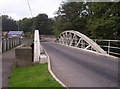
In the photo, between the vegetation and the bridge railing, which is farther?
the vegetation

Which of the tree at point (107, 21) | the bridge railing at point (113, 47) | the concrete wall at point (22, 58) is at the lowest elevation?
the concrete wall at point (22, 58)

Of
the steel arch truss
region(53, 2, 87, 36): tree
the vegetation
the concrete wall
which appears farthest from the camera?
region(53, 2, 87, 36): tree

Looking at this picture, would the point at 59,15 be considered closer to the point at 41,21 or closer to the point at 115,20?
the point at 115,20

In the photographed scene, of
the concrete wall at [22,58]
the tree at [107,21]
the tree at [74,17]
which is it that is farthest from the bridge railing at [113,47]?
the tree at [74,17]

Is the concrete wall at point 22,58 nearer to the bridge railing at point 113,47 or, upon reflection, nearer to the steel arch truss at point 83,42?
the bridge railing at point 113,47

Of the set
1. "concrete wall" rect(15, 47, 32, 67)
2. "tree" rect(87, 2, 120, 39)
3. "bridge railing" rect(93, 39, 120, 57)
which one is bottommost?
"concrete wall" rect(15, 47, 32, 67)

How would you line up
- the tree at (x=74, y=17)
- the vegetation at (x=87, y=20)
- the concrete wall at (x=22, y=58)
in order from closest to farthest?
the concrete wall at (x=22, y=58)
the vegetation at (x=87, y=20)
the tree at (x=74, y=17)

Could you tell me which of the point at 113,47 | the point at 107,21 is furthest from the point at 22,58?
the point at 107,21

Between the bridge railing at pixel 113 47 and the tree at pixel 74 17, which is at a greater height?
the tree at pixel 74 17

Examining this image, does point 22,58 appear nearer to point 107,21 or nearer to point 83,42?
point 107,21

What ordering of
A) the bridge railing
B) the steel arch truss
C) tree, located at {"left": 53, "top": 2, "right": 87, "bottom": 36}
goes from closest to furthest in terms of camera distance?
the bridge railing → the steel arch truss → tree, located at {"left": 53, "top": 2, "right": 87, "bottom": 36}

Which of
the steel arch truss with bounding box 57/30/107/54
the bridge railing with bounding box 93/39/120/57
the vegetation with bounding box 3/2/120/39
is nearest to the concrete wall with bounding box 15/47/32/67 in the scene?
the bridge railing with bounding box 93/39/120/57

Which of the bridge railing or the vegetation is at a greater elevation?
the vegetation

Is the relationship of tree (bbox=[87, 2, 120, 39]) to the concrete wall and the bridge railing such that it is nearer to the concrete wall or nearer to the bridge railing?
the bridge railing
